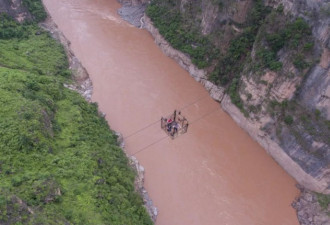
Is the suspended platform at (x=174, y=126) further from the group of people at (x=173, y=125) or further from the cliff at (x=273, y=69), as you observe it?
the cliff at (x=273, y=69)

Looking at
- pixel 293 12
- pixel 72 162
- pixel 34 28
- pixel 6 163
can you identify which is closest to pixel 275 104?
pixel 293 12

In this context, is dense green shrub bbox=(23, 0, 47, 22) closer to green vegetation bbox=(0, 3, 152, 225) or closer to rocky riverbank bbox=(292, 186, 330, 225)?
green vegetation bbox=(0, 3, 152, 225)

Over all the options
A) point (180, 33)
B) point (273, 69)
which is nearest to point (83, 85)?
point (180, 33)

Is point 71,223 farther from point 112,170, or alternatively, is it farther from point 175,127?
point 175,127

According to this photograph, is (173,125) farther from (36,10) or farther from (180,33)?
(36,10)

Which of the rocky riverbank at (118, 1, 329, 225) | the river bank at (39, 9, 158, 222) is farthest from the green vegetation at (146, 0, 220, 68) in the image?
the river bank at (39, 9, 158, 222)

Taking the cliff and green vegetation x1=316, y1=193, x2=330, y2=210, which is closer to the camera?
green vegetation x1=316, y1=193, x2=330, y2=210

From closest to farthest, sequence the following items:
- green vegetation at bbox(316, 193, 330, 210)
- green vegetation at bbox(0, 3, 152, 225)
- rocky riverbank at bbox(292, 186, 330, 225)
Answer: green vegetation at bbox(0, 3, 152, 225)
rocky riverbank at bbox(292, 186, 330, 225)
green vegetation at bbox(316, 193, 330, 210)
